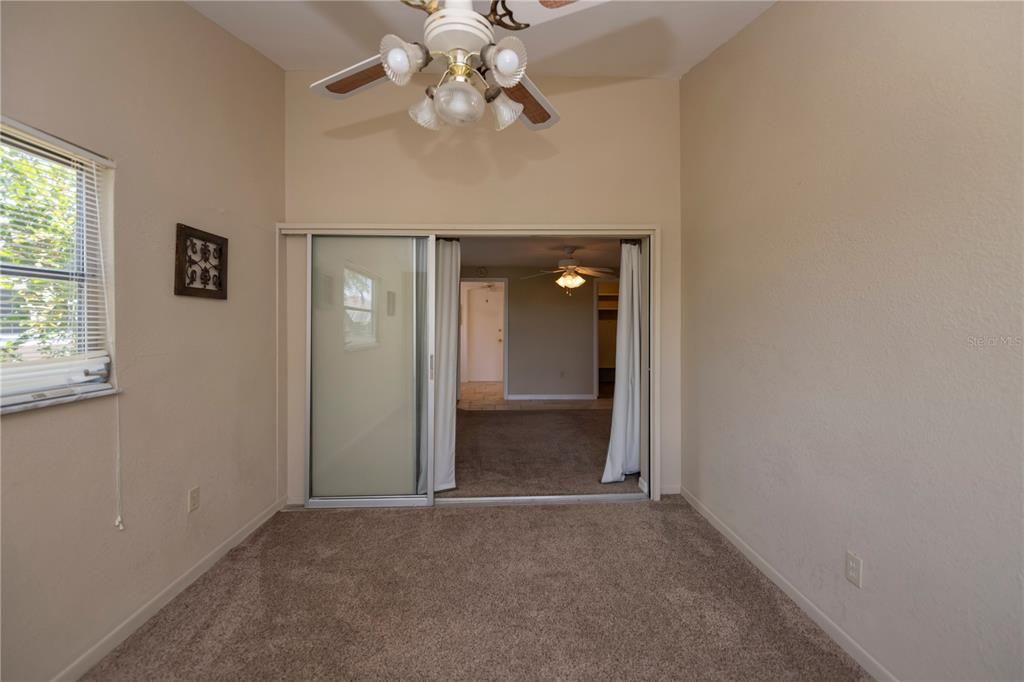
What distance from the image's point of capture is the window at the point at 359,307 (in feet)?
9.48

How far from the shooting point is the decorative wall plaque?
6.49 ft

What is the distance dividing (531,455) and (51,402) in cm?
334

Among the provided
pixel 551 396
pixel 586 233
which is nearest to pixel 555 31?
pixel 586 233

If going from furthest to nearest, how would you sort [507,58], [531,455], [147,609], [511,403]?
[511,403] → [531,455] → [147,609] → [507,58]

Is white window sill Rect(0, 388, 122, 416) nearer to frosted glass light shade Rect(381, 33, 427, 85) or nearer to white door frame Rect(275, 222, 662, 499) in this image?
white door frame Rect(275, 222, 662, 499)

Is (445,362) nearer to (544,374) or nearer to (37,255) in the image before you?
(37,255)

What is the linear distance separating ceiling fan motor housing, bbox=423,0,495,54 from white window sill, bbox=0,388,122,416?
1.80 m

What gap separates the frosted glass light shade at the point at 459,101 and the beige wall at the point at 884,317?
1.47 meters

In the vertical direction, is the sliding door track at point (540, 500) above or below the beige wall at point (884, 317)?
below

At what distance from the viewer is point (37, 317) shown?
1431mm

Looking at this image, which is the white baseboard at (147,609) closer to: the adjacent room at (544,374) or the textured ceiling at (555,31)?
the adjacent room at (544,374)

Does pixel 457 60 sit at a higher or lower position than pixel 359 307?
higher

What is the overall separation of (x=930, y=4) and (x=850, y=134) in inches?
15.8

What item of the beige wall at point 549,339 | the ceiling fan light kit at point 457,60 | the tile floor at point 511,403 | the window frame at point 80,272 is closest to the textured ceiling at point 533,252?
the beige wall at point 549,339
